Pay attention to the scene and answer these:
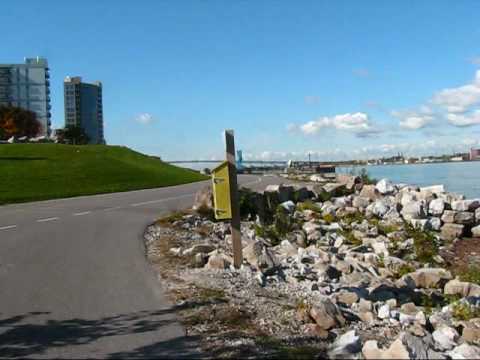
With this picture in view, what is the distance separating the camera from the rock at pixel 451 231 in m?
18.0

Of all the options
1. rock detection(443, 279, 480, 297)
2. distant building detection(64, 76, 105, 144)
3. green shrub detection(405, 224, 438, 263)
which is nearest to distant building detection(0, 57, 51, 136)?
distant building detection(64, 76, 105, 144)

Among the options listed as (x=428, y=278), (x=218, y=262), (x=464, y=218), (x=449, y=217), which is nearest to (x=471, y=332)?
(x=428, y=278)

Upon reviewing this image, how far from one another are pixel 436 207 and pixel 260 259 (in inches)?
509

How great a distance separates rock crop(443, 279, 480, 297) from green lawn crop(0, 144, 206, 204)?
67.5ft

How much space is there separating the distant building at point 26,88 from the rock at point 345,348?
146 m

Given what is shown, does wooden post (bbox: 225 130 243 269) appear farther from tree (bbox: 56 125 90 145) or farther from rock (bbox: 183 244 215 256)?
tree (bbox: 56 125 90 145)

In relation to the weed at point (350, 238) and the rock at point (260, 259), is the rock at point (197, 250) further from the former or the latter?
the weed at point (350, 238)

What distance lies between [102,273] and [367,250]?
25.0 feet

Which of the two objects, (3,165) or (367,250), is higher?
(3,165)

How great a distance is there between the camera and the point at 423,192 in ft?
75.5

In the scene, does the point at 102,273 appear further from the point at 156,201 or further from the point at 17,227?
the point at 156,201

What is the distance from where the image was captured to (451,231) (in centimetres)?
1825

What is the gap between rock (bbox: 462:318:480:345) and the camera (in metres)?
6.72

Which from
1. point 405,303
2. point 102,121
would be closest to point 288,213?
point 405,303
